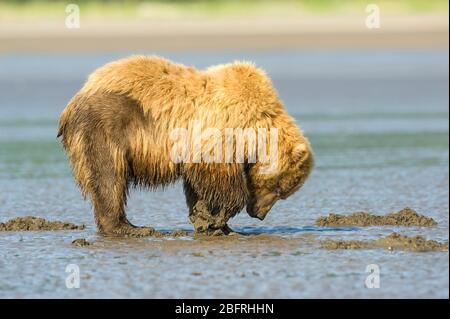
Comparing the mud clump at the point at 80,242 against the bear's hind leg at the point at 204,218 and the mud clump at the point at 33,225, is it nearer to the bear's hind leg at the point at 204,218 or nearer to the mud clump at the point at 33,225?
the mud clump at the point at 33,225

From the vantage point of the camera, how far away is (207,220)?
29.4ft

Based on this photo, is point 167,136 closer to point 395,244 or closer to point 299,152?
point 299,152

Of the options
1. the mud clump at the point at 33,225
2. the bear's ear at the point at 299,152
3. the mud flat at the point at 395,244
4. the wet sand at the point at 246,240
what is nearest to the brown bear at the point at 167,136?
the bear's ear at the point at 299,152

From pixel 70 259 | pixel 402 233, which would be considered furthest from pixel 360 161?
pixel 70 259

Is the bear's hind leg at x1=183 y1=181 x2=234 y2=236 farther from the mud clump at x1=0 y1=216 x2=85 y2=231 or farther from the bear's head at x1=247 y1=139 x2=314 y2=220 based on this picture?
the mud clump at x1=0 y1=216 x2=85 y2=231

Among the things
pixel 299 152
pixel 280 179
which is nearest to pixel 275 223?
pixel 280 179

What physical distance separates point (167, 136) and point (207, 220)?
0.74 m

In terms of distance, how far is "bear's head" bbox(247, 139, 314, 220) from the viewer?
881 cm

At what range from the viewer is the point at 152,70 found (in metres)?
→ 8.97

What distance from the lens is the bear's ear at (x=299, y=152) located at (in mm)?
8766

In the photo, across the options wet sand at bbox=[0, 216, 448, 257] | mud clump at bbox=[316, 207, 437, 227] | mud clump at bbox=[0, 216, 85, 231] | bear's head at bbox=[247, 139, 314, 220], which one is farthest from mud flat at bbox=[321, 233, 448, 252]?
mud clump at bbox=[0, 216, 85, 231]

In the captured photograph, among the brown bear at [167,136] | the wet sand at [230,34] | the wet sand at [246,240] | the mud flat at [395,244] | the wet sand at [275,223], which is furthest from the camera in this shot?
the wet sand at [230,34]

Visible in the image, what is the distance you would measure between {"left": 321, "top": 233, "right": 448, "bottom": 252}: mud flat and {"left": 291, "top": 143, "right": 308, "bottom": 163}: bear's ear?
2.29ft

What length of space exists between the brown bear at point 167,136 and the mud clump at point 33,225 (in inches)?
22.7
